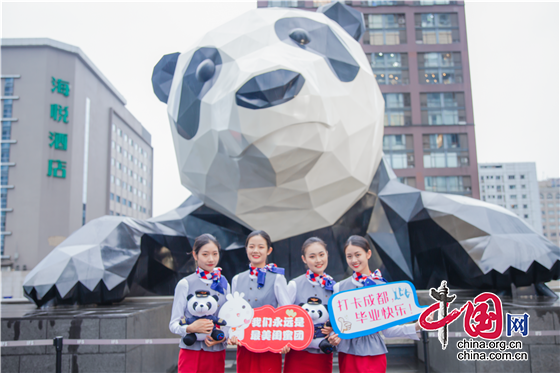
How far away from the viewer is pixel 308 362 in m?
2.14

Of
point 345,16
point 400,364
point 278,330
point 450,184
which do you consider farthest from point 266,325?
point 450,184

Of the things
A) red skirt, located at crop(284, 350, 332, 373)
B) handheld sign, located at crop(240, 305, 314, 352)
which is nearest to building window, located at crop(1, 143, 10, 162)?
handheld sign, located at crop(240, 305, 314, 352)

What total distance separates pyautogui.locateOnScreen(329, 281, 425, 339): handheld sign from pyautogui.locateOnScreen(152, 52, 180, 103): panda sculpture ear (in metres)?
3.09

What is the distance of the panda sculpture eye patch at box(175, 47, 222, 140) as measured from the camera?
354 centimetres

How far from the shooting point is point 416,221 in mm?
4035

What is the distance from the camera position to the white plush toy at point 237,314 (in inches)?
83.4

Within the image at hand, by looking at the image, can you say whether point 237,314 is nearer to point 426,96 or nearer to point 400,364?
point 400,364

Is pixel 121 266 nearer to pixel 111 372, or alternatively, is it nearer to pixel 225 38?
pixel 111 372

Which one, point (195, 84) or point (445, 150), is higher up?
point (445, 150)

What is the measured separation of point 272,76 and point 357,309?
179cm

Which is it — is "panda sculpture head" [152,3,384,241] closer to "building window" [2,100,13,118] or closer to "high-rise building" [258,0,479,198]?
"high-rise building" [258,0,479,198]

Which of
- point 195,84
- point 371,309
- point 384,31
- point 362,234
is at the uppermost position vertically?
point 384,31

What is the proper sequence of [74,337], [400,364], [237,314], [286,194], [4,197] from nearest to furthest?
1. [237,314]
2. [74,337]
3. [286,194]
4. [400,364]
5. [4,197]

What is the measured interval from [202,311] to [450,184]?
23.4 m
